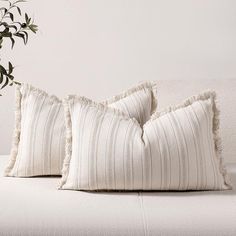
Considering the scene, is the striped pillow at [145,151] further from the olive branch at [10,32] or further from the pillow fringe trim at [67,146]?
the olive branch at [10,32]

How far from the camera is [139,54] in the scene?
336cm

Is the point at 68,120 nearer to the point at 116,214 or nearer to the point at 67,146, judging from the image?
the point at 67,146

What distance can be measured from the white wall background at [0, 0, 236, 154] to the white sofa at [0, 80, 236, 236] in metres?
1.20

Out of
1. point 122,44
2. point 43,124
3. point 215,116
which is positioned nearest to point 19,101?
point 43,124

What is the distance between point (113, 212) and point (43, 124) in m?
0.66

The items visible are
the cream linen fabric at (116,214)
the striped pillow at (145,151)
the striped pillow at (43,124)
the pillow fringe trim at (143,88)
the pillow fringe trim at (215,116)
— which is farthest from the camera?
the pillow fringe trim at (143,88)

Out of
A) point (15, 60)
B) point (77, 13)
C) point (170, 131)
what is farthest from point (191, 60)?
point (170, 131)

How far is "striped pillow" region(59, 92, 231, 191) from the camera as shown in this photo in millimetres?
2184

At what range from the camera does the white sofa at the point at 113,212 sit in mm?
1876

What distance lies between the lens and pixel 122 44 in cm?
336

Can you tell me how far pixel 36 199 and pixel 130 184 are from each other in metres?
0.34

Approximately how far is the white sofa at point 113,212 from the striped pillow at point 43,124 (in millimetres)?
161

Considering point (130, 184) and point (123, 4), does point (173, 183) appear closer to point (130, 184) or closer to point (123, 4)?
point (130, 184)

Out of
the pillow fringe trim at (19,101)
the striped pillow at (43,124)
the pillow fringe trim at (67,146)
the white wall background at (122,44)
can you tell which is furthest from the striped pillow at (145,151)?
the white wall background at (122,44)
